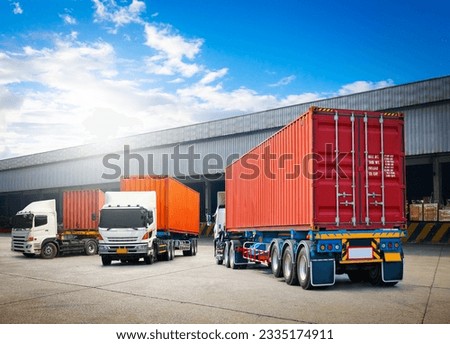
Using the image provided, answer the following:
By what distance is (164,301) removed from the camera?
10508mm

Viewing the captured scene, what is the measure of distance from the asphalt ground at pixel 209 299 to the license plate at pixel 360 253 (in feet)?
2.60

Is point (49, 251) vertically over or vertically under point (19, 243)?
under

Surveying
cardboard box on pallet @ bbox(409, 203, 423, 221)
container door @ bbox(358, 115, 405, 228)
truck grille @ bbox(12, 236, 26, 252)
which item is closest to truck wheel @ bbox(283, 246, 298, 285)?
container door @ bbox(358, 115, 405, 228)

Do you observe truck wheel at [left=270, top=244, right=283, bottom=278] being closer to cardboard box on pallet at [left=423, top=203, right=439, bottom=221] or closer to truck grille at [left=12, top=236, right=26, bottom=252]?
truck grille at [left=12, top=236, right=26, bottom=252]

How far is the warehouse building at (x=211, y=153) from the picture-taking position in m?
29.7

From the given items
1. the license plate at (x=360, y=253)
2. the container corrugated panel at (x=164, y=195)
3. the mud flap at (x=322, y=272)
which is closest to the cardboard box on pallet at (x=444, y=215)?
the container corrugated panel at (x=164, y=195)

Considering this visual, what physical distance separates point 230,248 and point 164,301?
Answer: 8925 millimetres

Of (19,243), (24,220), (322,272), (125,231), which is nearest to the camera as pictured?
(322,272)

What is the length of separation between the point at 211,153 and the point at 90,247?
16.4 m

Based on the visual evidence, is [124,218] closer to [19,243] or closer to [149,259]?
[149,259]

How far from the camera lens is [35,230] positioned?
24.1 meters

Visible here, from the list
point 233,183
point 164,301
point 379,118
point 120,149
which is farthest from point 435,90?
point 120,149

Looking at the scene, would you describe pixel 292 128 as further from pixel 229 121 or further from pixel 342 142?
pixel 229 121

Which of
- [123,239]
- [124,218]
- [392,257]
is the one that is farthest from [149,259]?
[392,257]
